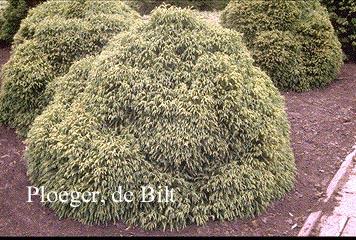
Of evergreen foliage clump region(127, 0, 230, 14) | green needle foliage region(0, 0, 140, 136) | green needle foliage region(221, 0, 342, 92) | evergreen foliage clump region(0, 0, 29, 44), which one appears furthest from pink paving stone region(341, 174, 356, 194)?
evergreen foliage clump region(0, 0, 29, 44)

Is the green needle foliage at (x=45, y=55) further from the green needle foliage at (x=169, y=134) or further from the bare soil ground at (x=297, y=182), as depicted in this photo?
the green needle foliage at (x=169, y=134)

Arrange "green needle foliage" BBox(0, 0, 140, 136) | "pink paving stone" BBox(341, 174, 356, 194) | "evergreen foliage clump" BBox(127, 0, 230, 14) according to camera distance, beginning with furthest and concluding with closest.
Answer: "evergreen foliage clump" BBox(127, 0, 230, 14) → "green needle foliage" BBox(0, 0, 140, 136) → "pink paving stone" BBox(341, 174, 356, 194)

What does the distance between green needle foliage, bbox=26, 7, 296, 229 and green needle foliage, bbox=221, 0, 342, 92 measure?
196cm

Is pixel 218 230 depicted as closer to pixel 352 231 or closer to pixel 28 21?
pixel 352 231

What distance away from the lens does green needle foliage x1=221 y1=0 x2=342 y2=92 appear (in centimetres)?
622

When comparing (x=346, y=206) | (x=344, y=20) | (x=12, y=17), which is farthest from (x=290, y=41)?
(x=12, y=17)

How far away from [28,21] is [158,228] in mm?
3177

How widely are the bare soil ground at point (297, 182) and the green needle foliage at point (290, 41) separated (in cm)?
21

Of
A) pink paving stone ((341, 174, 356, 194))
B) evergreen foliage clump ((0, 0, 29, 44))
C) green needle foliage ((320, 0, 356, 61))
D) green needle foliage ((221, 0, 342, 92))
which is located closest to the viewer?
pink paving stone ((341, 174, 356, 194))

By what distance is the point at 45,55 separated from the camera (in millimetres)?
5133

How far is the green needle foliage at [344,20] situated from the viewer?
740 cm

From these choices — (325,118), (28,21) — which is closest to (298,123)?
(325,118)

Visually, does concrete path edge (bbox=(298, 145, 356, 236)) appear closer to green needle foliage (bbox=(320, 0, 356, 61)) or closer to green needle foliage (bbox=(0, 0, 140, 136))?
green needle foliage (bbox=(0, 0, 140, 136))

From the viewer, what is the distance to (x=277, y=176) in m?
4.14
